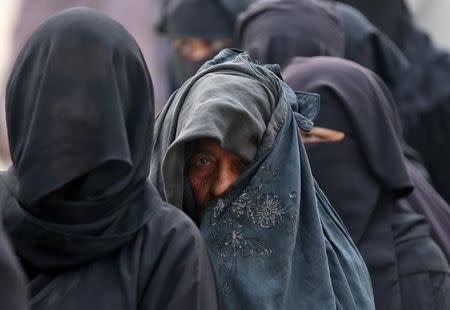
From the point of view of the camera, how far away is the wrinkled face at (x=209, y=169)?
336 cm

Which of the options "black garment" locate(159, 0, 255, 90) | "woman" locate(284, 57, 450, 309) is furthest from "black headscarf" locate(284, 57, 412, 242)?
"black garment" locate(159, 0, 255, 90)

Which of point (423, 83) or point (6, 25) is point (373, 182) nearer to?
point (423, 83)

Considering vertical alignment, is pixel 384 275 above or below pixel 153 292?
below

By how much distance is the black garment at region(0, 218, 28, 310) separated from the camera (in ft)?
8.18

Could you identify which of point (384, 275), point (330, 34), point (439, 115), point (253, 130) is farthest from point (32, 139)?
point (439, 115)

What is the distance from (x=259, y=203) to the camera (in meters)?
3.30

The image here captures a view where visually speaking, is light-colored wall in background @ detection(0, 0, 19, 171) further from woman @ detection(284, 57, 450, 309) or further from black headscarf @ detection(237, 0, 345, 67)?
woman @ detection(284, 57, 450, 309)

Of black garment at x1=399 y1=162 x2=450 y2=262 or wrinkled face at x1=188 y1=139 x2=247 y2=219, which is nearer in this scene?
wrinkled face at x1=188 y1=139 x2=247 y2=219

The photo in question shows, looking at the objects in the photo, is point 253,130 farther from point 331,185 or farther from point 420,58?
point 420,58

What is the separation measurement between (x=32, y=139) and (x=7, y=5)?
665 centimetres

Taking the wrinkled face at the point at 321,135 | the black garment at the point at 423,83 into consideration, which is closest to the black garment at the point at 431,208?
the wrinkled face at the point at 321,135

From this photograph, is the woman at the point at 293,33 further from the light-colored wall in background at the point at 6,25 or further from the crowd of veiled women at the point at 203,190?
the light-colored wall in background at the point at 6,25

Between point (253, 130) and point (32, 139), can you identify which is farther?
point (253, 130)

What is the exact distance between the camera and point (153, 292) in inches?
117
